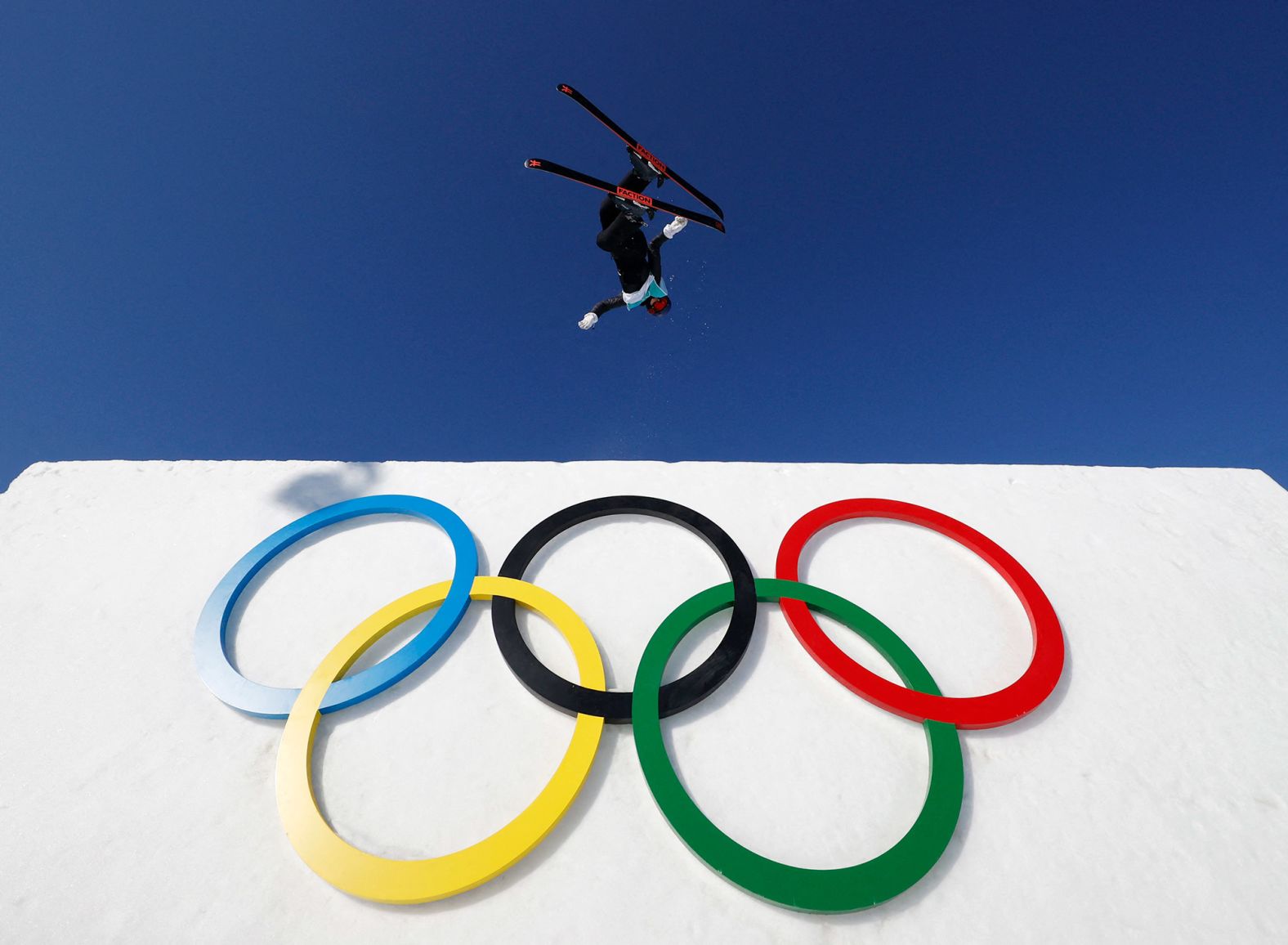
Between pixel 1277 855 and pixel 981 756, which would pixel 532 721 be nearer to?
pixel 981 756

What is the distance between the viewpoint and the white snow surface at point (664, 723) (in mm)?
2881

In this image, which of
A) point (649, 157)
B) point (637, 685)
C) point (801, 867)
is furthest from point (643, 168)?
point (801, 867)

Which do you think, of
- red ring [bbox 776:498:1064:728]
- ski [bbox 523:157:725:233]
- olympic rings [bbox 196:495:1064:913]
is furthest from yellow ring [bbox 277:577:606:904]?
ski [bbox 523:157:725:233]

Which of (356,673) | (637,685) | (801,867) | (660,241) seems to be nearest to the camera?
(801,867)

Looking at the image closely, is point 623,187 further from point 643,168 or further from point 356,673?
point 356,673

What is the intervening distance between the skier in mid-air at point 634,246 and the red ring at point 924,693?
336 cm

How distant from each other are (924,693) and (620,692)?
199cm

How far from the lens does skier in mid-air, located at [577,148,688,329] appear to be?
5797 mm

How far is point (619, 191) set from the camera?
216 inches

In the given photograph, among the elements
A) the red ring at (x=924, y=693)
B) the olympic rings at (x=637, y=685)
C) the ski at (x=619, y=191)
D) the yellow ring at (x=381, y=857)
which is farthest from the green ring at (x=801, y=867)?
the ski at (x=619, y=191)

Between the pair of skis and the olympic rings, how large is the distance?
3053 millimetres

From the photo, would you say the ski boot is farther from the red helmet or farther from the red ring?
the red ring

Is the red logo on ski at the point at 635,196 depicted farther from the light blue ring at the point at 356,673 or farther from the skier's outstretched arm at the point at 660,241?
the light blue ring at the point at 356,673

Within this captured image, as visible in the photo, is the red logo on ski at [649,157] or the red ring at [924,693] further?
the red logo on ski at [649,157]
